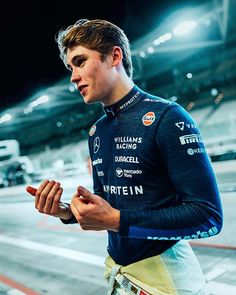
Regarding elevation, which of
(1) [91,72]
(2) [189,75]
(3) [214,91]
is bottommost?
(1) [91,72]

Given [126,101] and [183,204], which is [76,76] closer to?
[126,101]

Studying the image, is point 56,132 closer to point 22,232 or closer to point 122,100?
point 22,232

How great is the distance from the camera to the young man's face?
1608mm

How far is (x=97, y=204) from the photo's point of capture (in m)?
1.22

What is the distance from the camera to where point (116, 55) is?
1658 mm

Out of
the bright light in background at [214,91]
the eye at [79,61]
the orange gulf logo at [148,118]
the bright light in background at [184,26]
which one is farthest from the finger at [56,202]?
the bright light in background at [214,91]

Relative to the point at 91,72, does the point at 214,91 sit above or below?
above

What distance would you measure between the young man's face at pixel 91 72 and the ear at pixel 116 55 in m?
0.02

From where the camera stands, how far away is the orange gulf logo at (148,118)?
4.67ft

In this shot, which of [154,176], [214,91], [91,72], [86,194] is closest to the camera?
[86,194]

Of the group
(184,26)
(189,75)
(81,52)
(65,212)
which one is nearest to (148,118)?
(81,52)

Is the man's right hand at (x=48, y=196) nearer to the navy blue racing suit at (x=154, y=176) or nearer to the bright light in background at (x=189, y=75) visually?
the navy blue racing suit at (x=154, y=176)

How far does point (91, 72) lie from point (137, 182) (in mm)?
597

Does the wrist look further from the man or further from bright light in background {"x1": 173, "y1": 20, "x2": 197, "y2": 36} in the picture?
bright light in background {"x1": 173, "y1": 20, "x2": 197, "y2": 36}
